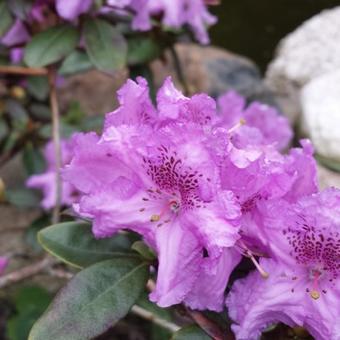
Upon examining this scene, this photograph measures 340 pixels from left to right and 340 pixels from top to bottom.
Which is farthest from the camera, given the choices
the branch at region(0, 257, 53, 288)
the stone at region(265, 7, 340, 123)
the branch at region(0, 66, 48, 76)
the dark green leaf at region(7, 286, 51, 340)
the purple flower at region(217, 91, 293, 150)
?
the stone at region(265, 7, 340, 123)

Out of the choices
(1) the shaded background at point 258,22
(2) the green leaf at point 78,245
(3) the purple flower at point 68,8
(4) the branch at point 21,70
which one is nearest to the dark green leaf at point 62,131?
(4) the branch at point 21,70

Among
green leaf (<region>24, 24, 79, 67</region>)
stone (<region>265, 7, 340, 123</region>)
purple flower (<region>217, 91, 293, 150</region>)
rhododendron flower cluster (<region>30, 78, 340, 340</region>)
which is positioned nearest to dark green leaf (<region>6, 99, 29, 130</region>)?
green leaf (<region>24, 24, 79, 67</region>)

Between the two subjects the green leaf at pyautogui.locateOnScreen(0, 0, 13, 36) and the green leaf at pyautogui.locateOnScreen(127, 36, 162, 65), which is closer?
the green leaf at pyautogui.locateOnScreen(0, 0, 13, 36)

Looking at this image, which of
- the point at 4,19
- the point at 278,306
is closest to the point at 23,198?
the point at 4,19

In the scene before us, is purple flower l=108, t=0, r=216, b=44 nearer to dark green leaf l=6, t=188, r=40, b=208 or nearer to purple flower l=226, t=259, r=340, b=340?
dark green leaf l=6, t=188, r=40, b=208

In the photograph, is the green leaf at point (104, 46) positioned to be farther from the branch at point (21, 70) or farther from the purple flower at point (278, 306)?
the purple flower at point (278, 306)

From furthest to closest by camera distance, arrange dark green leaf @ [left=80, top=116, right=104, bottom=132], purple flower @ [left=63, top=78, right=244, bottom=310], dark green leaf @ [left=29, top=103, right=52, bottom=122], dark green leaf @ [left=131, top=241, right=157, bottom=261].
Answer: dark green leaf @ [left=29, top=103, right=52, bottom=122] < dark green leaf @ [left=80, top=116, right=104, bottom=132] < dark green leaf @ [left=131, top=241, right=157, bottom=261] < purple flower @ [left=63, top=78, right=244, bottom=310]

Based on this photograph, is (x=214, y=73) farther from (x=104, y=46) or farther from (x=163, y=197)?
(x=163, y=197)

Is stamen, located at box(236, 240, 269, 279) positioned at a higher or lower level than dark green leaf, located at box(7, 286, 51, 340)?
higher
